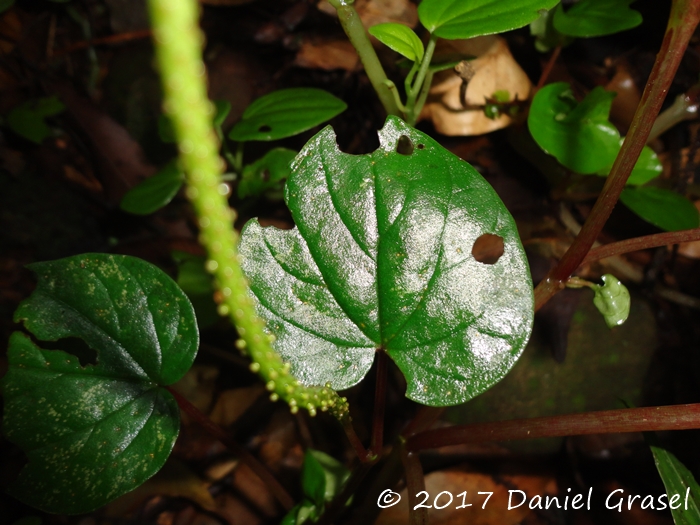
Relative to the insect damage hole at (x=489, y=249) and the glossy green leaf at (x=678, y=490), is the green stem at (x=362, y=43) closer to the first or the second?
the insect damage hole at (x=489, y=249)

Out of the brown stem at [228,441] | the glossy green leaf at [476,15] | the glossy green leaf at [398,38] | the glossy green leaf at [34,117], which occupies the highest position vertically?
the glossy green leaf at [476,15]

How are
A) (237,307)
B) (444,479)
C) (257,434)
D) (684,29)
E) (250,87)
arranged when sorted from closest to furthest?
(237,307) → (684,29) → (444,479) → (257,434) → (250,87)

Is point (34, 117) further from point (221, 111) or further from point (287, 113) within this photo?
point (287, 113)

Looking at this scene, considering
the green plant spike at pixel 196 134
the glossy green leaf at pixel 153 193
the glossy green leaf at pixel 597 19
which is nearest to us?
the green plant spike at pixel 196 134

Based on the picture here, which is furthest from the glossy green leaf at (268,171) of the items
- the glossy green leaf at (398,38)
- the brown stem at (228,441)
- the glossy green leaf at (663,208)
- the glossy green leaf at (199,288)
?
the glossy green leaf at (663,208)

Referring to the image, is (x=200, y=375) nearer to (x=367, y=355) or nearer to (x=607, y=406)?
(x=367, y=355)

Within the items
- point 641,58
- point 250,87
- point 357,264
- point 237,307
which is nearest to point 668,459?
point 357,264
